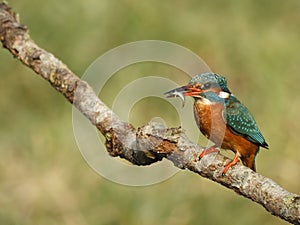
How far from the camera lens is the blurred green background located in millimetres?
4355

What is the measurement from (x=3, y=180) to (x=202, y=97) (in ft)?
7.39

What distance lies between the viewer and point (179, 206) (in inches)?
170

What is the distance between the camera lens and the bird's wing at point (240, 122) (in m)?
2.80

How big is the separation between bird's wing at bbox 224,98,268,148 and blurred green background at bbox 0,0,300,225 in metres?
1.51

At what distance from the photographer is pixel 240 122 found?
2807 millimetres

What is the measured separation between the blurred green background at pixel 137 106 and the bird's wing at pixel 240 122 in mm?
1512

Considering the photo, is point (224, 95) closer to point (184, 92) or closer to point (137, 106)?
point (184, 92)

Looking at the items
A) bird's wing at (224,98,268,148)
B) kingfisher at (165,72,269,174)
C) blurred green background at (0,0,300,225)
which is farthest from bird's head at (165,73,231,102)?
blurred green background at (0,0,300,225)

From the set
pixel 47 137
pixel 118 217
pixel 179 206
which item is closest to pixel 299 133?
pixel 179 206

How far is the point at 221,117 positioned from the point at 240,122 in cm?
8

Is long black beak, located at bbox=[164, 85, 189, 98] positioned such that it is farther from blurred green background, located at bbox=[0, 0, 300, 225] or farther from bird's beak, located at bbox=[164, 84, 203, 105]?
blurred green background, located at bbox=[0, 0, 300, 225]

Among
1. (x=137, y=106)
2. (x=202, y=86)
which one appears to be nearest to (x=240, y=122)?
(x=202, y=86)

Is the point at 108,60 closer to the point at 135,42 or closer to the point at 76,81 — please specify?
the point at 135,42

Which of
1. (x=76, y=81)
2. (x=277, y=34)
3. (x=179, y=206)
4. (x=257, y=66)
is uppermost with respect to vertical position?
(x=277, y=34)
